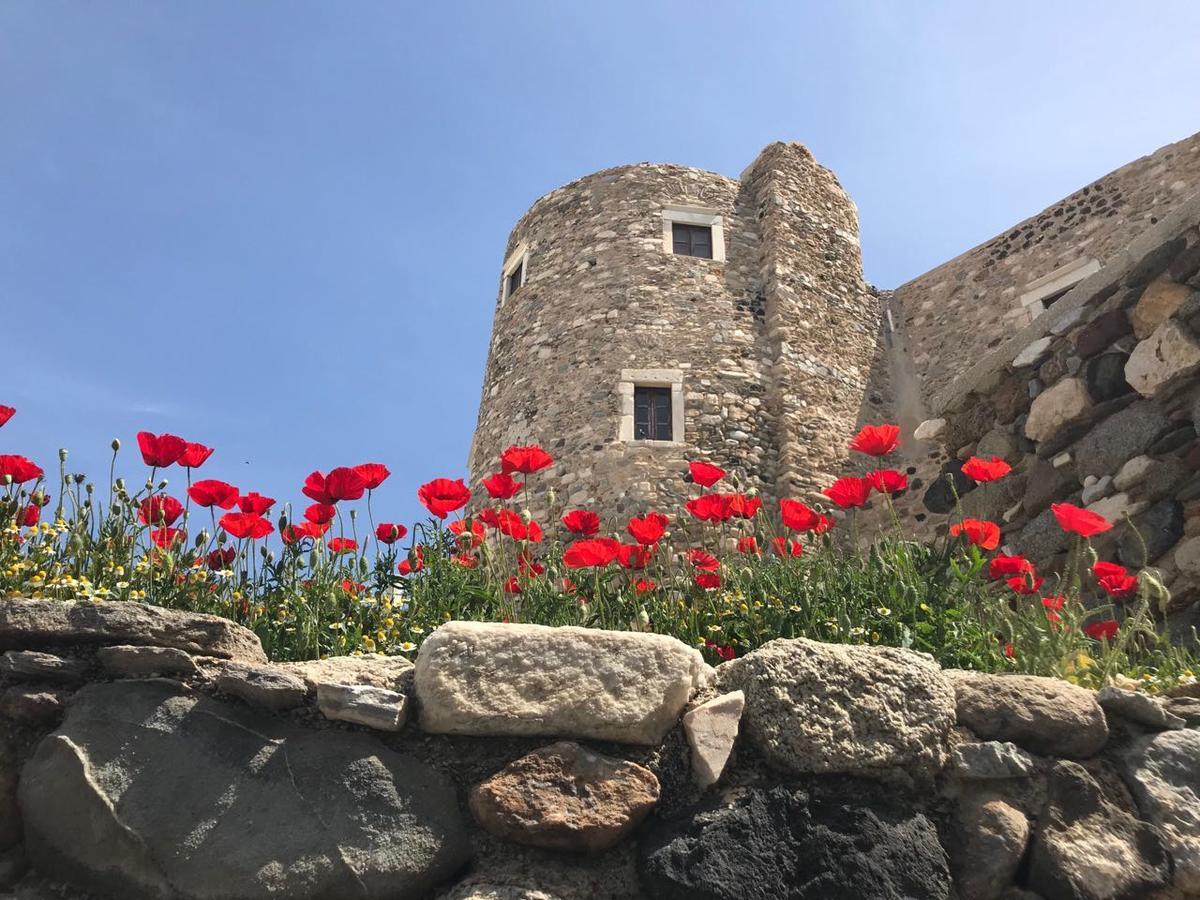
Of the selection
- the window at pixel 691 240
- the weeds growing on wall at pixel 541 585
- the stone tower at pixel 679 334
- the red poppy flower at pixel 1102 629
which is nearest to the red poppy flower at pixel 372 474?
the weeds growing on wall at pixel 541 585

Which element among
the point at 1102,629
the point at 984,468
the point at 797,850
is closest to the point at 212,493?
the point at 797,850

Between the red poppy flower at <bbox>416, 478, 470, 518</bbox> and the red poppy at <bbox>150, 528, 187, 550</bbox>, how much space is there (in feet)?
2.82

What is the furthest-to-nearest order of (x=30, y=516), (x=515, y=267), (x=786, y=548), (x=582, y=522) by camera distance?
1. (x=515, y=267)
2. (x=786, y=548)
3. (x=582, y=522)
4. (x=30, y=516)

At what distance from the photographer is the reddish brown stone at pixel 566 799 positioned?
6.15ft

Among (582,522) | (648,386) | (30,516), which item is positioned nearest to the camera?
(30,516)

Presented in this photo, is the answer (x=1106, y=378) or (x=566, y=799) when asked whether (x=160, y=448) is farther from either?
(x=1106, y=378)

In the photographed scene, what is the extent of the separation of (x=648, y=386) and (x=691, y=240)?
2.54 metres

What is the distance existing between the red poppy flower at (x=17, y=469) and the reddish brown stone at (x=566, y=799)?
77.7 inches

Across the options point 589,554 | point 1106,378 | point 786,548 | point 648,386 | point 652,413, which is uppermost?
point 648,386

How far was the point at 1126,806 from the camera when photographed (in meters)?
2.08

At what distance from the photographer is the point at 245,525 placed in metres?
2.98

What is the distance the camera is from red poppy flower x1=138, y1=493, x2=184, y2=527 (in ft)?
9.75

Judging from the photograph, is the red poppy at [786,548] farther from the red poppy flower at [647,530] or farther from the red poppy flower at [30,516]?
the red poppy flower at [30,516]

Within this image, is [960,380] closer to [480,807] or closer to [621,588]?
[621,588]
